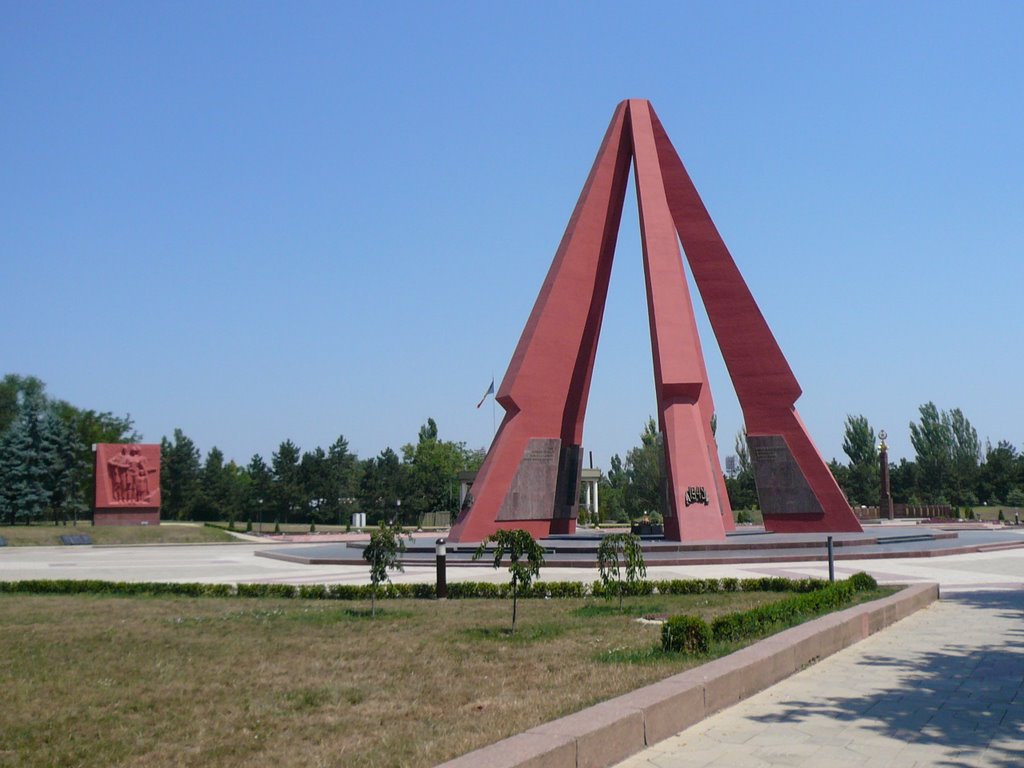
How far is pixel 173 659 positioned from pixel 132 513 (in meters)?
35.3

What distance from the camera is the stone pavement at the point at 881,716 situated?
4.54 meters

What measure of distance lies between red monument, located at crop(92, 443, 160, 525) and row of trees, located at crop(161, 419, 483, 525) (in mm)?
14013

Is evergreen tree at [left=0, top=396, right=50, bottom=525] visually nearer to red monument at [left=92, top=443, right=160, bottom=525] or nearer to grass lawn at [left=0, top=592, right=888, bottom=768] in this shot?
red monument at [left=92, top=443, right=160, bottom=525]

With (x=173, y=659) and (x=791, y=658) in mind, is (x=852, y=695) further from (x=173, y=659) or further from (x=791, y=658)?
(x=173, y=659)

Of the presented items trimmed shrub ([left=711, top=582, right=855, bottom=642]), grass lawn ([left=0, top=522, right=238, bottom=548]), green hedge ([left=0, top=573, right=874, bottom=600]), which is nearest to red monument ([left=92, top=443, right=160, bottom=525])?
grass lawn ([left=0, top=522, right=238, bottom=548])

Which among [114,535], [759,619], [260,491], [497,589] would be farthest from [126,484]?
[759,619]

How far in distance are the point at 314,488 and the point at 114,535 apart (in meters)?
19.9

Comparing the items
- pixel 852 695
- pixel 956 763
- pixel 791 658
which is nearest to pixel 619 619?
pixel 791 658

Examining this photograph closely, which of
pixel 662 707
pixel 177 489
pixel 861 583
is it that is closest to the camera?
→ pixel 662 707

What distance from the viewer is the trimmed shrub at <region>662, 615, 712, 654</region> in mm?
6766

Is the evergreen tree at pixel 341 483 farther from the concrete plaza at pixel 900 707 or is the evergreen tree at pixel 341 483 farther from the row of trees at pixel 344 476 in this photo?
the concrete plaza at pixel 900 707

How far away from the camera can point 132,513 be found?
39656 millimetres

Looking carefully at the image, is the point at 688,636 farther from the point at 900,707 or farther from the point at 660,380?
the point at 660,380

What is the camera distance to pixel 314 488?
56156mm
